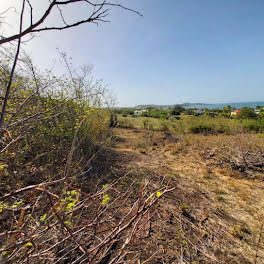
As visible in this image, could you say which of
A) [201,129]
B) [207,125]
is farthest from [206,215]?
[201,129]

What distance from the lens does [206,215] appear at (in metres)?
2.65

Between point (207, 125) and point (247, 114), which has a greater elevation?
point (247, 114)

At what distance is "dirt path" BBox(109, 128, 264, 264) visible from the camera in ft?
6.36

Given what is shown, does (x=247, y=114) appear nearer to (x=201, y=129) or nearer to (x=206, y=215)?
(x=201, y=129)

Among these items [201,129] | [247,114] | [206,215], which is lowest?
[206,215]

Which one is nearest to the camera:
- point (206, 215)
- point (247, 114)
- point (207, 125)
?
point (206, 215)

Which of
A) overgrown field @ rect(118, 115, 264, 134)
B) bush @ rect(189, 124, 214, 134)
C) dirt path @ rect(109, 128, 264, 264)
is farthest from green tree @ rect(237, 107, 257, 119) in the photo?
dirt path @ rect(109, 128, 264, 264)

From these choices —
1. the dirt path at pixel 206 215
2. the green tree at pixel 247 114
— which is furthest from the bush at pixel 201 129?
the dirt path at pixel 206 215

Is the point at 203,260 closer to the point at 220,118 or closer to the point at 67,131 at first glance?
the point at 67,131

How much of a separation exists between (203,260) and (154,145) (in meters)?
6.27

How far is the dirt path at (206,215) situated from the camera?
194cm

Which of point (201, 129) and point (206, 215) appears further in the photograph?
point (201, 129)

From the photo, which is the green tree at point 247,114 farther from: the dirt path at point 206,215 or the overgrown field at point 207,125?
the dirt path at point 206,215

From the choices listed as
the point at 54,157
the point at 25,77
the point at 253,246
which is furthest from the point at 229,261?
the point at 25,77
